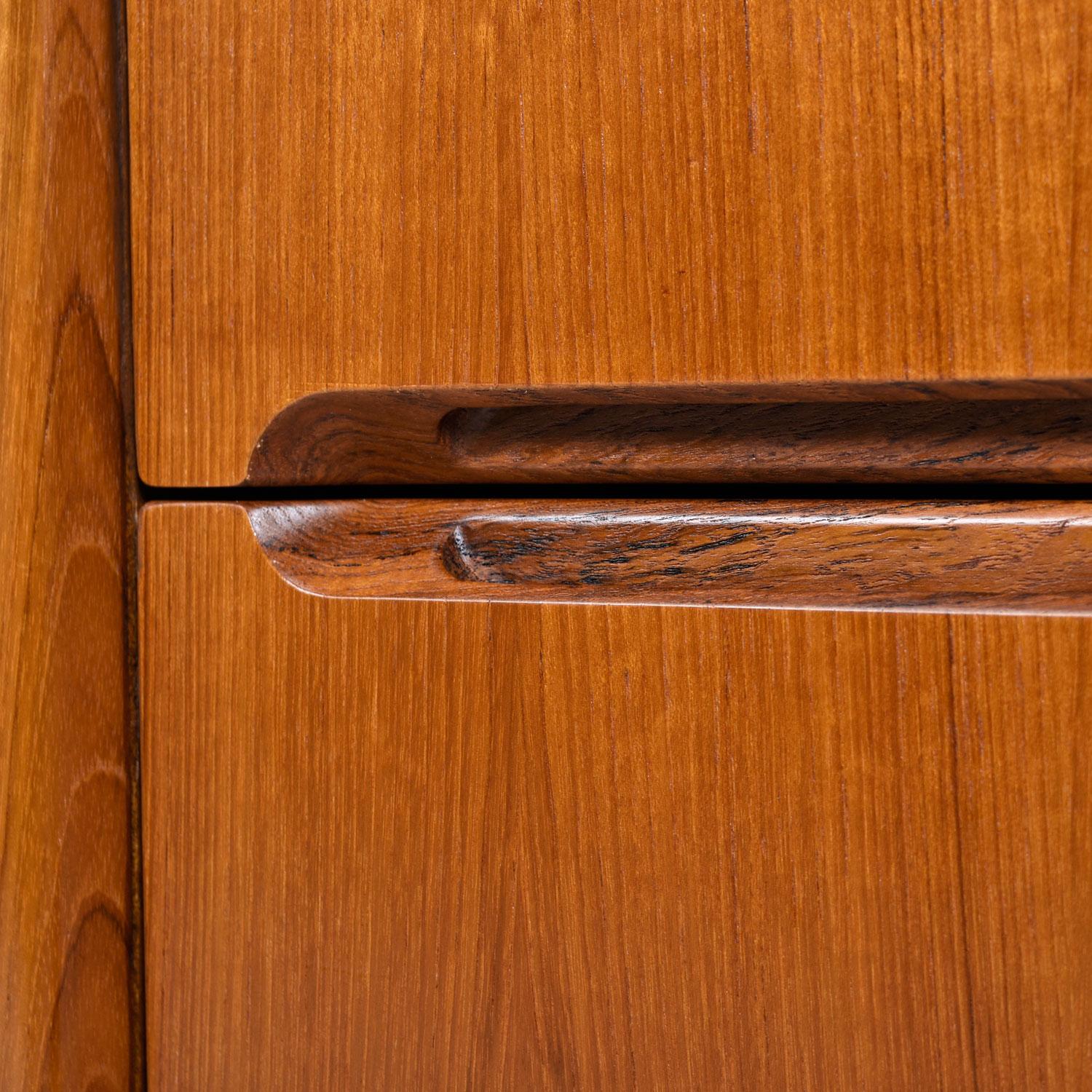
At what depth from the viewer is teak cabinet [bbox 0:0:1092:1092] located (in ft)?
0.50

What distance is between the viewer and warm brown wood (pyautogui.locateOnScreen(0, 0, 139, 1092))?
179mm

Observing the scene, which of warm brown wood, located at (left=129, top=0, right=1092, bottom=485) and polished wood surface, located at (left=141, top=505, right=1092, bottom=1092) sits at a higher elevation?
warm brown wood, located at (left=129, top=0, right=1092, bottom=485)

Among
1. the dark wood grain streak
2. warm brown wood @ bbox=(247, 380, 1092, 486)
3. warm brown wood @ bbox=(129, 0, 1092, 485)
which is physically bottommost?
the dark wood grain streak

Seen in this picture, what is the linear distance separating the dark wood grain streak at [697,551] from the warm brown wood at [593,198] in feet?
0.08

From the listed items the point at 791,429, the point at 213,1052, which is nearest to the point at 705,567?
the point at 791,429

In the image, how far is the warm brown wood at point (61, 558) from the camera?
18 cm

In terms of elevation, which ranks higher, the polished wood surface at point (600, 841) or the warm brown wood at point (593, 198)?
the warm brown wood at point (593, 198)

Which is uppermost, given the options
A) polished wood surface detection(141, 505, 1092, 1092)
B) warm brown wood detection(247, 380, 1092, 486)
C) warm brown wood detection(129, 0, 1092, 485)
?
warm brown wood detection(129, 0, 1092, 485)

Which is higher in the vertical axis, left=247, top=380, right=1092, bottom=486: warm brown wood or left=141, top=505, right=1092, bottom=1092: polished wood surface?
left=247, top=380, right=1092, bottom=486: warm brown wood

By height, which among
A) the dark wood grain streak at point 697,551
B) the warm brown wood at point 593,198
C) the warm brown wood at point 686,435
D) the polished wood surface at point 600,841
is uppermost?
the warm brown wood at point 593,198

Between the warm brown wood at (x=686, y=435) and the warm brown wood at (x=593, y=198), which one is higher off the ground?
the warm brown wood at (x=593, y=198)

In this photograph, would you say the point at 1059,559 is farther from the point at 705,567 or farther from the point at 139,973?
the point at 139,973

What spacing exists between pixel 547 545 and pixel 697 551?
0.03m

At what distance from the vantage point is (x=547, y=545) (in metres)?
0.18
